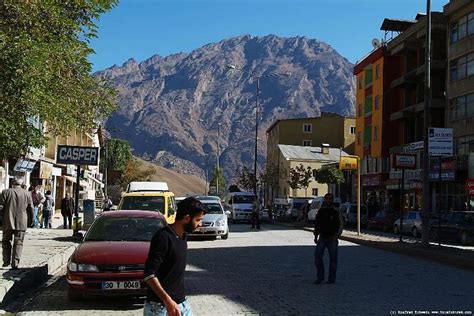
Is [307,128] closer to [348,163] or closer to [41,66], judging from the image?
[348,163]

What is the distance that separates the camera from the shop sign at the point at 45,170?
3703 cm

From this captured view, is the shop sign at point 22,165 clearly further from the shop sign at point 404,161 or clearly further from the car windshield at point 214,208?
the shop sign at point 404,161

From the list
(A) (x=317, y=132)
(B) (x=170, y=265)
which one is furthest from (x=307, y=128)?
(B) (x=170, y=265)

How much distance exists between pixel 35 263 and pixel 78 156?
6826mm

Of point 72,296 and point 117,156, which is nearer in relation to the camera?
point 72,296

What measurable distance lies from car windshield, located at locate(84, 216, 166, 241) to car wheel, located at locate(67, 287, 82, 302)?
43.9 inches

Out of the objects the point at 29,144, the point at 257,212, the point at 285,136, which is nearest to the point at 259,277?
the point at 29,144

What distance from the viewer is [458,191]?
42281 mm

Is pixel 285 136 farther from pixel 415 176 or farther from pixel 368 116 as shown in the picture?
pixel 415 176

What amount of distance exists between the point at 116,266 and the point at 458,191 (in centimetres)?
3692

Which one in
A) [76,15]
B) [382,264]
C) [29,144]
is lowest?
[382,264]

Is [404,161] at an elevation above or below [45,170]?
above

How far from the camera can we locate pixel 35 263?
44.5 feet

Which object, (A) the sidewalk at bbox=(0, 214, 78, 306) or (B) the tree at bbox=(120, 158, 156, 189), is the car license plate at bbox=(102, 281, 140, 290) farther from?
(B) the tree at bbox=(120, 158, 156, 189)
